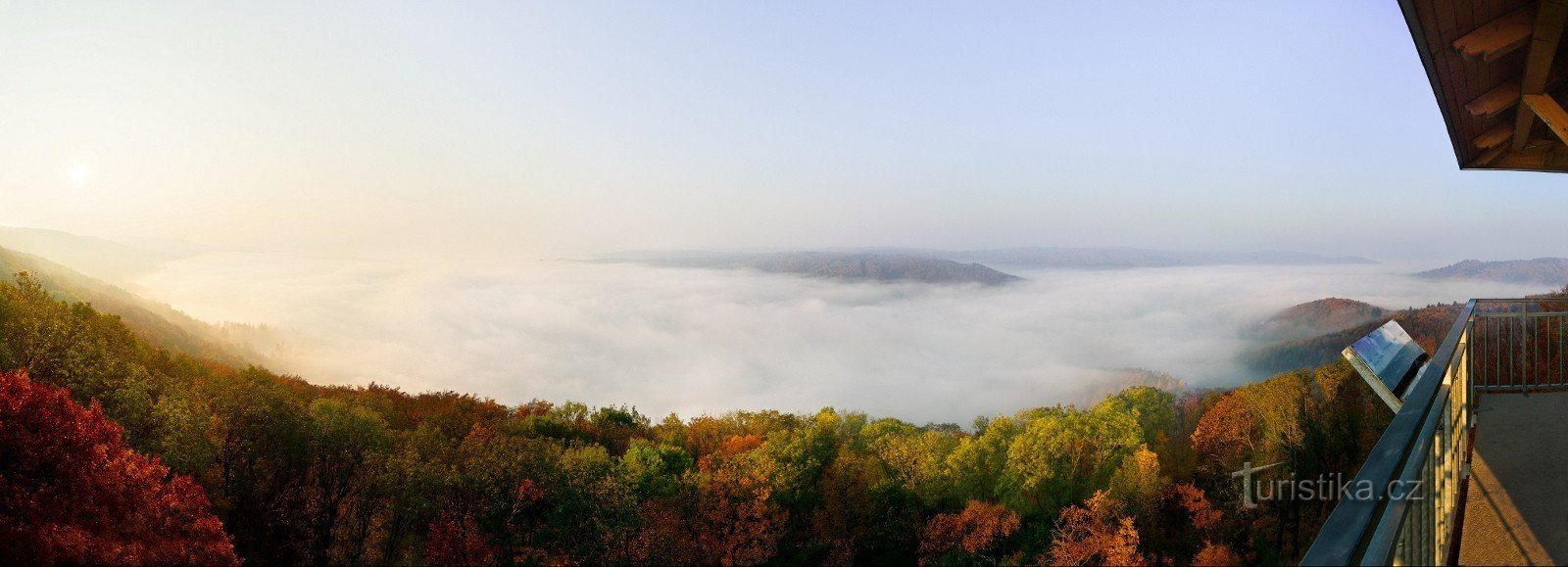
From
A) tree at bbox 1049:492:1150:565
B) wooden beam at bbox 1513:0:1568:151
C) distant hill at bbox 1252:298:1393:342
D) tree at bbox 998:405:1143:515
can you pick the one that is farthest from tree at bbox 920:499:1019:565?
distant hill at bbox 1252:298:1393:342

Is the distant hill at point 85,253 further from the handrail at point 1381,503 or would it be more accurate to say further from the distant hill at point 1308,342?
the distant hill at point 1308,342

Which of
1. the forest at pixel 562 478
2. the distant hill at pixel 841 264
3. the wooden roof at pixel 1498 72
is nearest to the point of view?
the wooden roof at pixel 1498 72

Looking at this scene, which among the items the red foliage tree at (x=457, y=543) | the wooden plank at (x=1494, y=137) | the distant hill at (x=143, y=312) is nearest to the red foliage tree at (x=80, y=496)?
the red foliage tree at (x=457, y=543)

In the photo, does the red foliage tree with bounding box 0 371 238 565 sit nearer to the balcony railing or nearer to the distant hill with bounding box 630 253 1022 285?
the balcony railing

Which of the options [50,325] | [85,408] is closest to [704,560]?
[85,408]

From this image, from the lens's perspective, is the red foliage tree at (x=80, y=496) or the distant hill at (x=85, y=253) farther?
the distant hill at (x=85, y=253)

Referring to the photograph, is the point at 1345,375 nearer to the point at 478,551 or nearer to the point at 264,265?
the point at 478,551

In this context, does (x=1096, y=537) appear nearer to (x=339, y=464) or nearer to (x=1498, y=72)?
(x=1498, y=72)
